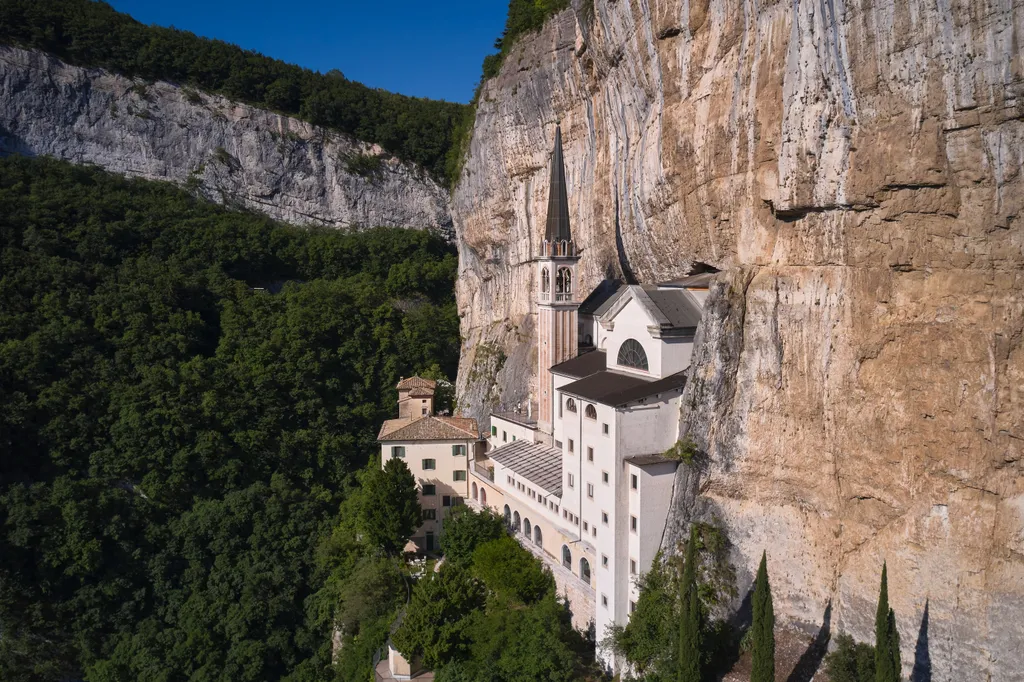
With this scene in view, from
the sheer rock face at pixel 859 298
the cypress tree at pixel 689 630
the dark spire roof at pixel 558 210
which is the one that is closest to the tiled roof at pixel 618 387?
the sheer rock face at pixel 859 298

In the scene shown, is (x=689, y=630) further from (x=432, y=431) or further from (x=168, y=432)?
(x=168, y=432)

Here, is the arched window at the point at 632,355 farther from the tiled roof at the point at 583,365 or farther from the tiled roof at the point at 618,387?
the tiled roof at the point at 583,365

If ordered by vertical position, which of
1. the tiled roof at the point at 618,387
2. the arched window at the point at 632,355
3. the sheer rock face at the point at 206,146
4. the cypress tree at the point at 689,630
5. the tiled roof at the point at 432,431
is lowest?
the cypress tree at the point at 689,630

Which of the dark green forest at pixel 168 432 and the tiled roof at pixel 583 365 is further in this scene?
the dark green forest at pixel 168 432

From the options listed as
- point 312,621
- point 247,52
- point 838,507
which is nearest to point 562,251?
point 838,507

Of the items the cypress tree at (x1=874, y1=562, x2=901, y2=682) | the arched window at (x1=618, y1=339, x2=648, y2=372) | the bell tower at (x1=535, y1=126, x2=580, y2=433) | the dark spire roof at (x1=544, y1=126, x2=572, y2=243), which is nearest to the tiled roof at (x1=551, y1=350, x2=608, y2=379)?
the bell tower at (x1=535, y1=126, x2=580, y2=433)

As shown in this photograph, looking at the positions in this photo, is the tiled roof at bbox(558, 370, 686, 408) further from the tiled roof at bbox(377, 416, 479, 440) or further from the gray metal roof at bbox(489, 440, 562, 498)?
the tiled roof at bbox(377, 416, 479, 440)

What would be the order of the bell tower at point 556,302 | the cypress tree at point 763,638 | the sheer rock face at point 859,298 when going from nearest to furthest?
1. the sheer rock face at point 859,298
2. the cypress tree at point 763,638
3. the bell tower at point 556,302

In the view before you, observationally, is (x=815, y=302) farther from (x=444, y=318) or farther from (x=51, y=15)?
(x=51, y=15)
